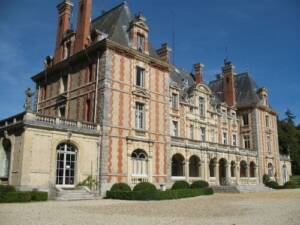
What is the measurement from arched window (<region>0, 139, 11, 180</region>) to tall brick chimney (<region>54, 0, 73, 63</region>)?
320 inches

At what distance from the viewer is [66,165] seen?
59.9 ft

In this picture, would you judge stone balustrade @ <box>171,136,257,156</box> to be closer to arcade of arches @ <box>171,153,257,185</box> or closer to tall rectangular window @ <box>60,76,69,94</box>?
arcade of arches @ <box>171,153,257,185</box>

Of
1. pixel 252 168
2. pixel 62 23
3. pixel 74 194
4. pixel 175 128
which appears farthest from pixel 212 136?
pixel 74 194

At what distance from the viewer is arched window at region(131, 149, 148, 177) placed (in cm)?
2100

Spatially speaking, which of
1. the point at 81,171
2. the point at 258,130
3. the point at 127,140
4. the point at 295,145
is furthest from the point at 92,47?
the point at 295,145

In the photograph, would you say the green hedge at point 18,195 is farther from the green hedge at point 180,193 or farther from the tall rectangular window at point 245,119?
the tall rectangular window at point 245,119

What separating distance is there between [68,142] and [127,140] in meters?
3.84

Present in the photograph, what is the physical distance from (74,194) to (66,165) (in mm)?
1945

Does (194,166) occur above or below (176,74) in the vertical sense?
below

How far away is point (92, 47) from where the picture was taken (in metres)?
21.3

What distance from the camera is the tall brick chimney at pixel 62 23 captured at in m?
24.7

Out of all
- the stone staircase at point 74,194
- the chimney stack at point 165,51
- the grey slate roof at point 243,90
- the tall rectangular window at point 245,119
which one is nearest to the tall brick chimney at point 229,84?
the grey slate roof at point 243,90

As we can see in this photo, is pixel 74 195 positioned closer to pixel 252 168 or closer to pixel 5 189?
pixel 5 189

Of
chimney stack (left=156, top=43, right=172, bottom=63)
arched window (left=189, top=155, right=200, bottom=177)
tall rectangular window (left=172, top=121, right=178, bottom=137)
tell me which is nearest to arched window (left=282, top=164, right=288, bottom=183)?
arched window (left=189, top=155, right=200, bottom=177)
